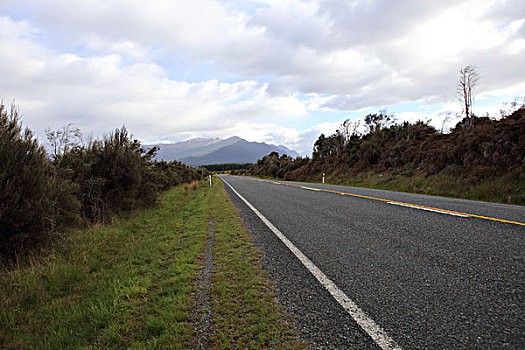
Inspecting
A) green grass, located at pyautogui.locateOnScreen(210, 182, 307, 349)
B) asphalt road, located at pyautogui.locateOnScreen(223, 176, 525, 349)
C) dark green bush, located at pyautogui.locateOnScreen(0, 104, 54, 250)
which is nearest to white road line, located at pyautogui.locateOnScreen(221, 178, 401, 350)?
asphalt road, located at pyautogui.locateOnScreen(223, 176, 525, 349)

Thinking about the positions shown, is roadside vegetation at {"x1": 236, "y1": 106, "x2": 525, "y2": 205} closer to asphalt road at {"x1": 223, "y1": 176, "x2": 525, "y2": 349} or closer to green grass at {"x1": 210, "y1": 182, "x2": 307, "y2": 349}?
asphalt road at {"x1": 223, "y1": 176, "x2": 525, "y2": 349}

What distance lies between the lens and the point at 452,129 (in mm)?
18469

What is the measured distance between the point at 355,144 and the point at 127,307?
85.5 feet

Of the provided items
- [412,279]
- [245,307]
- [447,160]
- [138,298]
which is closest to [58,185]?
[138,298]

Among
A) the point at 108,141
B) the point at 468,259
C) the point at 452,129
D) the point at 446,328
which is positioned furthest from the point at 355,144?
the point at 446,328

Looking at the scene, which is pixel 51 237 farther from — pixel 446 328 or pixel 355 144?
pixel 355 144

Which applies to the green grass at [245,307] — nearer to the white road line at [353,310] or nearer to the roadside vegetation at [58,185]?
the white road line at [353,310]

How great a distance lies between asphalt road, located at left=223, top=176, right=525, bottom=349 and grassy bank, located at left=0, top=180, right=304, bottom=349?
377 millimetres

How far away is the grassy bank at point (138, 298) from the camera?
241 centimetres

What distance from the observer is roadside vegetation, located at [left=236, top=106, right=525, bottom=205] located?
36.6 ft

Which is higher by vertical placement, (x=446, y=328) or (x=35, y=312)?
(x=446, y=328)

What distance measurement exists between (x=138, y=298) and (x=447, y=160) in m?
16.7

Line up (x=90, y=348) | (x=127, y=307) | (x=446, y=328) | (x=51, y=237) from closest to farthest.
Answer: (x=446, y=328)
(x=90, y=348)
(x=127, y=307)
(x=51, y=237)

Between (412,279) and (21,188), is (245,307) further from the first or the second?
(21,188)
